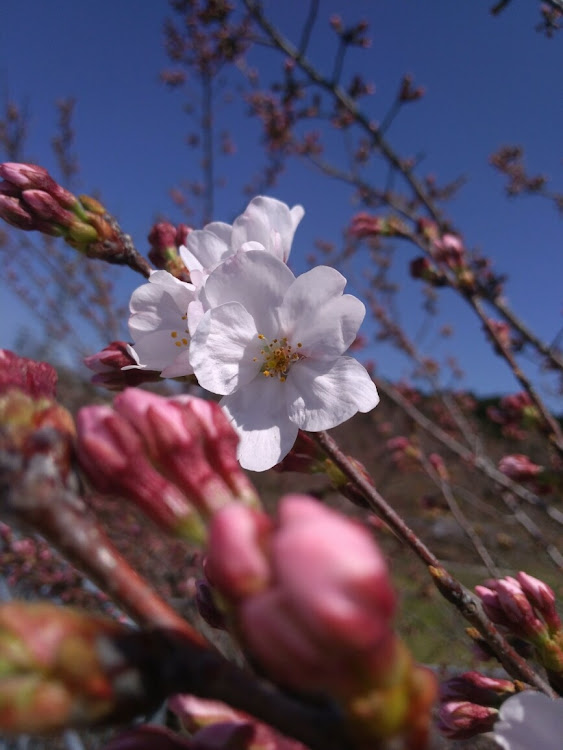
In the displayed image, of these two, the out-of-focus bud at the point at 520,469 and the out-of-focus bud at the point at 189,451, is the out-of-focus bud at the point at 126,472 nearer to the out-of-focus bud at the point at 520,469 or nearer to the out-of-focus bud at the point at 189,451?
the out-of-focus bud at the point at 189,451

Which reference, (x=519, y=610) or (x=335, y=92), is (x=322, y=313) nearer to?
(x=519, y=610)

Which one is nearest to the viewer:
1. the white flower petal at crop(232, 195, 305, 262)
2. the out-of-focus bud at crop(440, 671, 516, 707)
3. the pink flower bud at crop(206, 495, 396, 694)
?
the pink flower bud at crop(206, 495, 396, 694)

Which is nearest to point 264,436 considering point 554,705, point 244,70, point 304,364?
point 304,364

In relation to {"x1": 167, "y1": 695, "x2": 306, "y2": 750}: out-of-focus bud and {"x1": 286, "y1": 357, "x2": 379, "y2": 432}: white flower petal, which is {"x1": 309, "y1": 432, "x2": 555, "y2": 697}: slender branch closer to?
{"x1": 286, "y1": 357, "x2": 379, "y2": 432}: white flower petal

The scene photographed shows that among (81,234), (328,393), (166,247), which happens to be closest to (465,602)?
(328,393)

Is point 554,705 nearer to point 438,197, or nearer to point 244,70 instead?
point 438,197


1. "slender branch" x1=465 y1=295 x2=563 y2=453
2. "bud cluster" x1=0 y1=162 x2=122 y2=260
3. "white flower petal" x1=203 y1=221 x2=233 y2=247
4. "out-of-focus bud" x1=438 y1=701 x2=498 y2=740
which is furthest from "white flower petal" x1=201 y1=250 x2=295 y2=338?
"slender branch" x1=465 y1=295 x2=563 y2=453

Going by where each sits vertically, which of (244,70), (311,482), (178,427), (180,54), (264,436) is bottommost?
(178,427)
